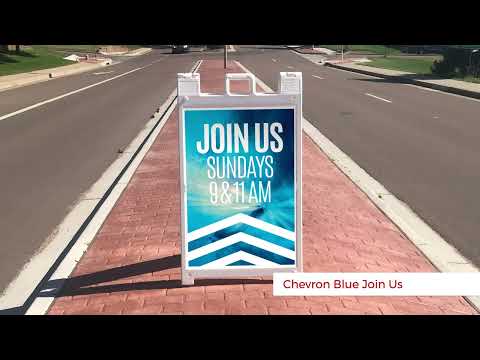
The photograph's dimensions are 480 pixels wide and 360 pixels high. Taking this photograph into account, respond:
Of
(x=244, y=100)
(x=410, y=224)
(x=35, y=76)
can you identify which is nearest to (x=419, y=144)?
(x=410, y=224)

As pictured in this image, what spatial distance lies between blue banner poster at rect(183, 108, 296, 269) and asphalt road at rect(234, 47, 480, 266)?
9.31 feet

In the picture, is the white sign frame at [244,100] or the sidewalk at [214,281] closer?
the white sign frame at [244,100]

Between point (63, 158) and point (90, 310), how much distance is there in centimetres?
837

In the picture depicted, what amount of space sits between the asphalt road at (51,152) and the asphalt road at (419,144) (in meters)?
5.17

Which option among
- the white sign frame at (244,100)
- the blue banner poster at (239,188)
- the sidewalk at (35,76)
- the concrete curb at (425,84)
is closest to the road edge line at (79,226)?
the blue banner poster at (239,188)

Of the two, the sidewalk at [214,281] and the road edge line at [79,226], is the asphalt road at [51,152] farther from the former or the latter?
the sidewalk at [214,281]

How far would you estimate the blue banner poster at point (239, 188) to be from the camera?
5.40m

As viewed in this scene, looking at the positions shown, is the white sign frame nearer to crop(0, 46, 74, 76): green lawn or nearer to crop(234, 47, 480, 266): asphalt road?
crop(234, 47, 480, 266): asphalt road

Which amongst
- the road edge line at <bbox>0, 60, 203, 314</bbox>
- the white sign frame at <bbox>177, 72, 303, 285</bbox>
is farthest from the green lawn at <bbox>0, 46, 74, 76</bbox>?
the white sign frame at <bbox>177, 72, 303, 285</bbox>

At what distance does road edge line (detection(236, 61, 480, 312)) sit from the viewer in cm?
704

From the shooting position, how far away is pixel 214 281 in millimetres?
6004

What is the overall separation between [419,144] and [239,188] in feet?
33.6

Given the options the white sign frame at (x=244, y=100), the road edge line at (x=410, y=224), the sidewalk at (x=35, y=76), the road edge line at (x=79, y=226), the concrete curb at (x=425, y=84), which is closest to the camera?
the white sign frame at (x=244, y=100)
